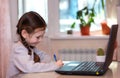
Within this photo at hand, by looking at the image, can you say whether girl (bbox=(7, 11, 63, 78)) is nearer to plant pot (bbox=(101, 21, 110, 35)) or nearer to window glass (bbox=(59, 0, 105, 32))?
plant pot (bbox=(101, 21, 110, 35))

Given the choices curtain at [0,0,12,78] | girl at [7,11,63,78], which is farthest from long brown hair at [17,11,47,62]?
curtain at [0,0,12,78]

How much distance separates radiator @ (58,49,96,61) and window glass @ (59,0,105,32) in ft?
1.15

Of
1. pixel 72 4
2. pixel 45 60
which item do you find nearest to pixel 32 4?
pixel 72 4

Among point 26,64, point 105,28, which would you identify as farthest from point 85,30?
point 26,64

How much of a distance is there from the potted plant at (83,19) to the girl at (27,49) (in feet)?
6.04

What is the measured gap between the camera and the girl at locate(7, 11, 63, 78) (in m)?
1.29

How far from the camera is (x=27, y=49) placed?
1.37m

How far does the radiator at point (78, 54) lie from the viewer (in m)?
3.19

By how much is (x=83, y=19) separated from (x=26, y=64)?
2.10 meters

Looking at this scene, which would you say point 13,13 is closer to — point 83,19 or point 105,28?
point 83,19

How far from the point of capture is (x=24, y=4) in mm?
3508

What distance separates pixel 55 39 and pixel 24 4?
69 cm

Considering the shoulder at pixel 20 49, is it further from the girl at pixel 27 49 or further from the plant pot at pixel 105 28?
the plant pot at pixel 105 28

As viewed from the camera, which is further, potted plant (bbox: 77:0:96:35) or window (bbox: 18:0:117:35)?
window (bbox: 18:0:117:35)
